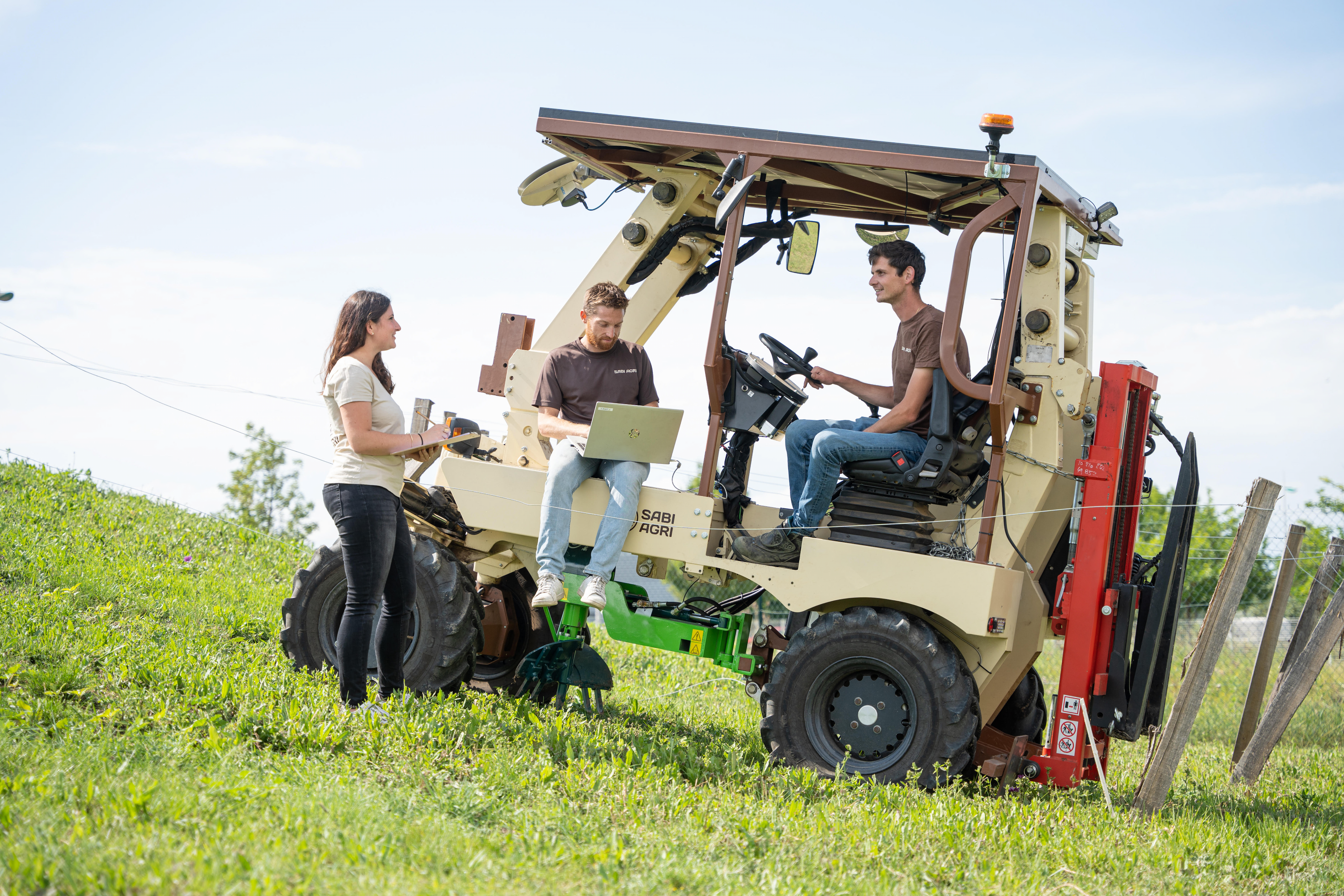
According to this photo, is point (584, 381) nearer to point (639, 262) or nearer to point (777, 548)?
point (639, 262)

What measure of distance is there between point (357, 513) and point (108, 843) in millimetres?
1930

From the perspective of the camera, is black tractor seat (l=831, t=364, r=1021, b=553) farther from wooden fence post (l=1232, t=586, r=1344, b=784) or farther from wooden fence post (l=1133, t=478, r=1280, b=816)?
wooden fence post (l=1232, t=586, r=1344, b=784)

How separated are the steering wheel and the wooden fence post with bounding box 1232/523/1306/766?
3.27m

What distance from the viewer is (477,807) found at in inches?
165

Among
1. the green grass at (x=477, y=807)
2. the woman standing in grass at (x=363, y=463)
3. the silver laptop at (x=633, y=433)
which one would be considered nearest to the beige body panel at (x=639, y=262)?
the silver laptop at (x=633, y=433)

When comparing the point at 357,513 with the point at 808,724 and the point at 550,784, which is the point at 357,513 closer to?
the point at 550,784

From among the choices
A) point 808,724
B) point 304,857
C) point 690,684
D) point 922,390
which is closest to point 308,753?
point 304,857

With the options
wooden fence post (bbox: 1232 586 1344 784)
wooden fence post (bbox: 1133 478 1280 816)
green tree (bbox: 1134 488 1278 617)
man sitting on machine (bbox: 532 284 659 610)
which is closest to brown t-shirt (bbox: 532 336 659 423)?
man sitting on machine (bbox: 532 284 659 610)

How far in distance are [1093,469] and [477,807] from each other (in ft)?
11.1

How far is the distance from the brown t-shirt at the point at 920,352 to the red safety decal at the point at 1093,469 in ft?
2.38

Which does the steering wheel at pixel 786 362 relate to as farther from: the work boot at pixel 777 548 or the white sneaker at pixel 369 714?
the white sneaker at pixel 369 714

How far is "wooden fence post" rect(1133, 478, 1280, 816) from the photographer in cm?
532

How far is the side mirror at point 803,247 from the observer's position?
6637mm

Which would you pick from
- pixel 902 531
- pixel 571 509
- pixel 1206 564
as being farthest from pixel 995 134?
pixel 1206 564
